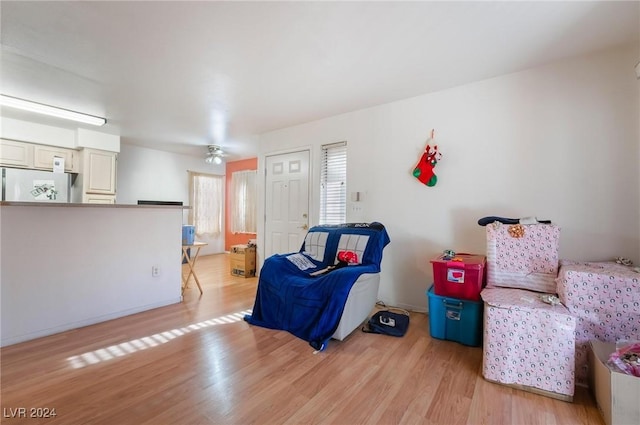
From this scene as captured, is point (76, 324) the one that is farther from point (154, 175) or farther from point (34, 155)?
point (154, 175)

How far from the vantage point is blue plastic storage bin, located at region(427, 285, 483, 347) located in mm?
2227

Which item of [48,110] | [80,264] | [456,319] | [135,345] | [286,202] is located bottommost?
[135,345]

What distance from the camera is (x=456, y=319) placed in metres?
2.29

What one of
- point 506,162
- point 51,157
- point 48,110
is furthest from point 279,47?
point 51,157

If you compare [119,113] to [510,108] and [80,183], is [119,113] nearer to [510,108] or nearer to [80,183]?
[80,183]

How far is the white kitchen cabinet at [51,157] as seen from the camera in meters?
3.94

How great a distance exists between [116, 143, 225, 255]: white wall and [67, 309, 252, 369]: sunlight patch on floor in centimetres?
405

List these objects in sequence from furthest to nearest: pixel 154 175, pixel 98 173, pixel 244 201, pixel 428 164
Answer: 1. pixel 244 201
2. pixel 154 175
3. pixel 98 173
4. pixel 428 164

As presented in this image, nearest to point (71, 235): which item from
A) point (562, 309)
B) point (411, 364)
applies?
point (411, 364)

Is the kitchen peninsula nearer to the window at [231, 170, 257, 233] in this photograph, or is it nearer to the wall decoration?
the window at [231, 170, 257, 233]

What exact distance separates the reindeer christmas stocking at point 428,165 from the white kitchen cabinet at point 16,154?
5.54m

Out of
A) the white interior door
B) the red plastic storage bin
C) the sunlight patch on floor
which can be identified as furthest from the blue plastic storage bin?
the white interior door

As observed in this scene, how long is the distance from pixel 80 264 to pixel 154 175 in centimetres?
366

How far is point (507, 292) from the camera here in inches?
76.0
